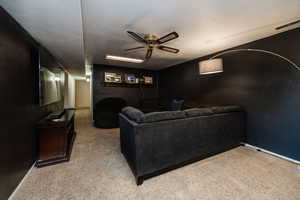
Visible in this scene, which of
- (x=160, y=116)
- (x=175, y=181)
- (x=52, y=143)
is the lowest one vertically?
(x=175, y=181)

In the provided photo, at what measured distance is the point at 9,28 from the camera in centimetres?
149

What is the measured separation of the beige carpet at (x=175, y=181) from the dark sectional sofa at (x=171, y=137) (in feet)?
0.55

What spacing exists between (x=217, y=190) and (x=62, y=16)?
2.98 meters

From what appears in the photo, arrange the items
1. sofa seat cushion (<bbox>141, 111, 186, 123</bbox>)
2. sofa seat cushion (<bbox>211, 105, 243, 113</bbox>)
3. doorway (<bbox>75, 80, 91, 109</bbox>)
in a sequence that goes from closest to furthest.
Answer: sofa seat cushion (<bbox>141, 111, 186, 123</bbox>) < sofa seat cushion (<bbox>211, 105, 243, 113</bbox>) < doorway (<bbox>75, 80, 91, 109</bbox>)

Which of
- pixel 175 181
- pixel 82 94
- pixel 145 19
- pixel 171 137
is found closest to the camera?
pixel 175 181

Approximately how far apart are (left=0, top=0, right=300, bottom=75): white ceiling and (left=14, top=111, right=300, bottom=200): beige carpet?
220cm

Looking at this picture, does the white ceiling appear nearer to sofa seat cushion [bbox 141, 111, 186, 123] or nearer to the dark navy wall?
the dark navy wall

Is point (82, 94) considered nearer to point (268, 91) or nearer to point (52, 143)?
point (52, 143)

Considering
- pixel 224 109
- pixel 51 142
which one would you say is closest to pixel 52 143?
pixel 51 142

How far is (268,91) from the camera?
2537mm

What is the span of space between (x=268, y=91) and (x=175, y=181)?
8.71 ft

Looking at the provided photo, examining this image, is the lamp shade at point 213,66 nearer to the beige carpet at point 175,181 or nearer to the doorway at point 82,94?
the beige carpet at point 175,181

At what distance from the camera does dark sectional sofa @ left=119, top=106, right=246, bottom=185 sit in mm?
1608

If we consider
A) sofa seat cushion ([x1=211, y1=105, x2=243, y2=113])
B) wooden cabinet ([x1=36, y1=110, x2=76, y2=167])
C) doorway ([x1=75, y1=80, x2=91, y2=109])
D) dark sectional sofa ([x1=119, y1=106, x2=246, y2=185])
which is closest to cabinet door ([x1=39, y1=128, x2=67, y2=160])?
wooden cabinet ([x1=36, y1=110, x2=76, y2=167])
